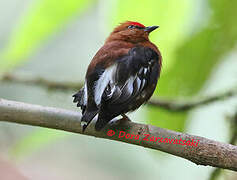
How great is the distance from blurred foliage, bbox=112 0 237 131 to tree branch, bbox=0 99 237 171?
27 cm

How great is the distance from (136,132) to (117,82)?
1.13 ft

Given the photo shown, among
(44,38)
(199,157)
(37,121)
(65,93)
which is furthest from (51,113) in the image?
(65,93)

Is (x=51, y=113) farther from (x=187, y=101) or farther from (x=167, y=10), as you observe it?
(x=187, y=101)

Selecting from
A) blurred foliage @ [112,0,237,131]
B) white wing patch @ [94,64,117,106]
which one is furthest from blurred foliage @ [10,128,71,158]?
blurred foliage @ [112,0,237,131]

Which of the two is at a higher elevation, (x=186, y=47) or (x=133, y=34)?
(x=186, y=47)

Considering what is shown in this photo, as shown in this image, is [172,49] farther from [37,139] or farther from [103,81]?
[37,139]

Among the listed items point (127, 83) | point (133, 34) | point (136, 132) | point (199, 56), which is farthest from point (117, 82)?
point (133, 34)

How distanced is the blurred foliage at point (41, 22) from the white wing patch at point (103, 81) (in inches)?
15.9

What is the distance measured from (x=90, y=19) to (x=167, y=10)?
10.9 ft

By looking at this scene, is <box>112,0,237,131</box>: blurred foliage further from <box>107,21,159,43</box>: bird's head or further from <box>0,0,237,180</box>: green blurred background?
<box>107,21,159,43</box>: bird's head

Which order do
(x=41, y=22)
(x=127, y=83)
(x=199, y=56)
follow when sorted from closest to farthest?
(x=41, y=22) < (x=199, y=56) < (x=127, y=83)

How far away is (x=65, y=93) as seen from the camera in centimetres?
396

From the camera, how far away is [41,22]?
2195mm

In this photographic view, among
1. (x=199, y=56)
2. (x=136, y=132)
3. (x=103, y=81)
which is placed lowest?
(x=136, y=132)
